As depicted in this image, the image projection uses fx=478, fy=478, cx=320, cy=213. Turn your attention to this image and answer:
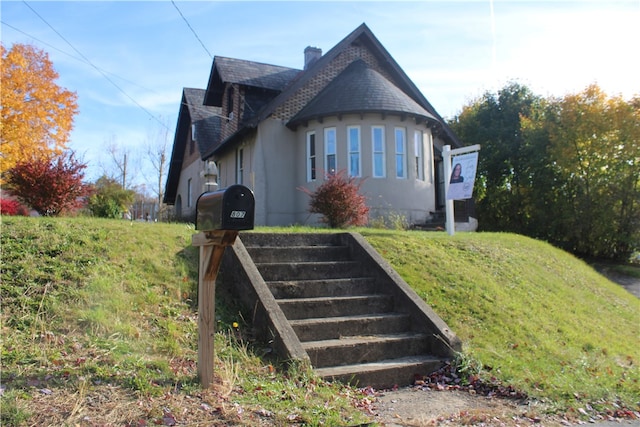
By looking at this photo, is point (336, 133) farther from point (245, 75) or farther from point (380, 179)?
point (245, 75)

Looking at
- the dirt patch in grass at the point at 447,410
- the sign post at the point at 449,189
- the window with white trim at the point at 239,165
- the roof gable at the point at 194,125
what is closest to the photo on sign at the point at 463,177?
the sign post at the point at 449,189

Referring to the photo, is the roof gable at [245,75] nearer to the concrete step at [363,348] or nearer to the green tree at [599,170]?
the green tree at [599,170]

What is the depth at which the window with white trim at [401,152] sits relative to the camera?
15.1m

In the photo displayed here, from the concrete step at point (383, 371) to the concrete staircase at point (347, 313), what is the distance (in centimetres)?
1

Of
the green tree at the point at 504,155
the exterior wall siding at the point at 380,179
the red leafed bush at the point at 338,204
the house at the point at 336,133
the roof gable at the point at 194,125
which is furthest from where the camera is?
the green tree at the point at 504,155

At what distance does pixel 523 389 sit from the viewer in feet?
15.8

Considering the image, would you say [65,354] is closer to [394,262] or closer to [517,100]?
[394,262]

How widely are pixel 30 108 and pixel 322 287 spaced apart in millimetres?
19544

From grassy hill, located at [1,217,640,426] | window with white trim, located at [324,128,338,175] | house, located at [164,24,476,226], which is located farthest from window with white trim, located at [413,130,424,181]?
grassy hill, located at [1,217,640,426]

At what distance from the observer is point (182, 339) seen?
4.82 metres

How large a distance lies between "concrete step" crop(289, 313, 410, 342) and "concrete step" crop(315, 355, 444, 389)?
0.48 meters

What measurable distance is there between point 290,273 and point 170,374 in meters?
2.70

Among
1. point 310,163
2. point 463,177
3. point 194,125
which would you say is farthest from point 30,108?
point 463,177

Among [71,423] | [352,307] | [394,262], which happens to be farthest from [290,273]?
[71,423]
